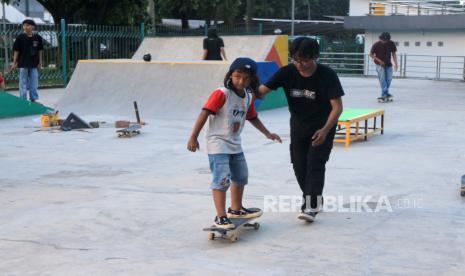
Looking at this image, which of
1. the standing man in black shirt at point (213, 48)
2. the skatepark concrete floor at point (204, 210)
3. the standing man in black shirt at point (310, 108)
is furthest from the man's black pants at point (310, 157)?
the standing man in black shirt at point (213, 48)

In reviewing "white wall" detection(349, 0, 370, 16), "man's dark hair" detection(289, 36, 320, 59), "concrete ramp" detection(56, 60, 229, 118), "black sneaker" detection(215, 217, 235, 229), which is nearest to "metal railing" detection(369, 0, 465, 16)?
"white wall" detection(349, 0, 370, 16)

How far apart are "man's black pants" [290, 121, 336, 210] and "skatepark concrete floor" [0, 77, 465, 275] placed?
0.84ft

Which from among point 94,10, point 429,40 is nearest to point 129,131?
point 94,10

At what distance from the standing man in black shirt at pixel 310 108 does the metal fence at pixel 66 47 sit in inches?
636

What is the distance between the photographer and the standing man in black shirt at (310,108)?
228 inches

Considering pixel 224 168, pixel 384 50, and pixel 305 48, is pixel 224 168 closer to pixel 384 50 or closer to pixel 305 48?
pixel 305 48

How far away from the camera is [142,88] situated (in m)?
14.9

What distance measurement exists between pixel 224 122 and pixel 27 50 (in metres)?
10.5

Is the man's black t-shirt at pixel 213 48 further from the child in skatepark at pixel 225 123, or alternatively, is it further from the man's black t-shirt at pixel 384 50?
the child in skatepark at pixel 225 123

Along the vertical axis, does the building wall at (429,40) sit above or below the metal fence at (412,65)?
above

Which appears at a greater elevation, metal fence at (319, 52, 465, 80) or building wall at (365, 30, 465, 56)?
building wall at (365, 30, 465, 56)

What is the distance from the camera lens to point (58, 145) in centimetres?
1052

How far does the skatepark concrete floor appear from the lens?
493 centimetres

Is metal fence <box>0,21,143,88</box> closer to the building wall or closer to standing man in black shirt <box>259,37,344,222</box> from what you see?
the building wall
